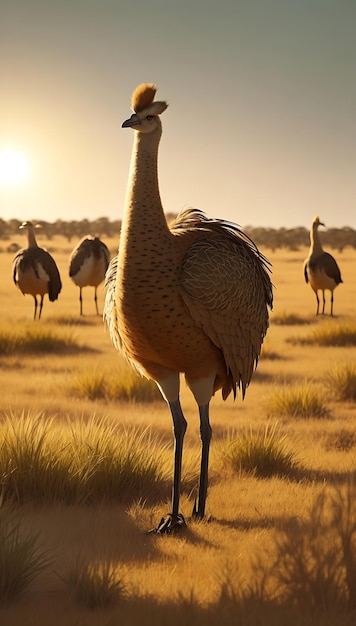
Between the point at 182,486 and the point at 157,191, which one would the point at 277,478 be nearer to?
the point at 182,486

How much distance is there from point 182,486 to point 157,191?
2029mm

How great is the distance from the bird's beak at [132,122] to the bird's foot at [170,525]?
2015mm

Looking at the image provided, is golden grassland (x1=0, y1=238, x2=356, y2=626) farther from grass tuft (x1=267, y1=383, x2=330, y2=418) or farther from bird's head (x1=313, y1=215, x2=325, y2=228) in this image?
bird's head (x1=313, y1=215, x2=325, y2=228)

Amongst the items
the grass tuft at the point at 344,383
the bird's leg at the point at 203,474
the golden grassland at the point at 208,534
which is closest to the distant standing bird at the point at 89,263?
the golden grassland at the point at 208,534

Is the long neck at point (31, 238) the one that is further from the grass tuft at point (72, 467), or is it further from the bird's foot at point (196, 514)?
the bird's foot at point (196, 514)

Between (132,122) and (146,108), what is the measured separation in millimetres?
134

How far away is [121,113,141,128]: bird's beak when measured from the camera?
13.7ft

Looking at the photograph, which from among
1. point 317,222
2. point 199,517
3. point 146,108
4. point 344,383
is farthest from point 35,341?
point 317,222

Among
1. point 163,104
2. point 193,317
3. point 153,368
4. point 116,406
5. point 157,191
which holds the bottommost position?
point 116,406

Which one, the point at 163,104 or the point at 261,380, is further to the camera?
the point at 261,380

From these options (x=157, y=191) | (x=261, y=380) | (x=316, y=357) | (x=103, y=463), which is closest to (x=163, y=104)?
(x=157, y=191)

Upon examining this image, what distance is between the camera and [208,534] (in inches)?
172

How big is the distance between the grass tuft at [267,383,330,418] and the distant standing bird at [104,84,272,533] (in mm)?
3151

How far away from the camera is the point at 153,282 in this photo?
4.01 metres
